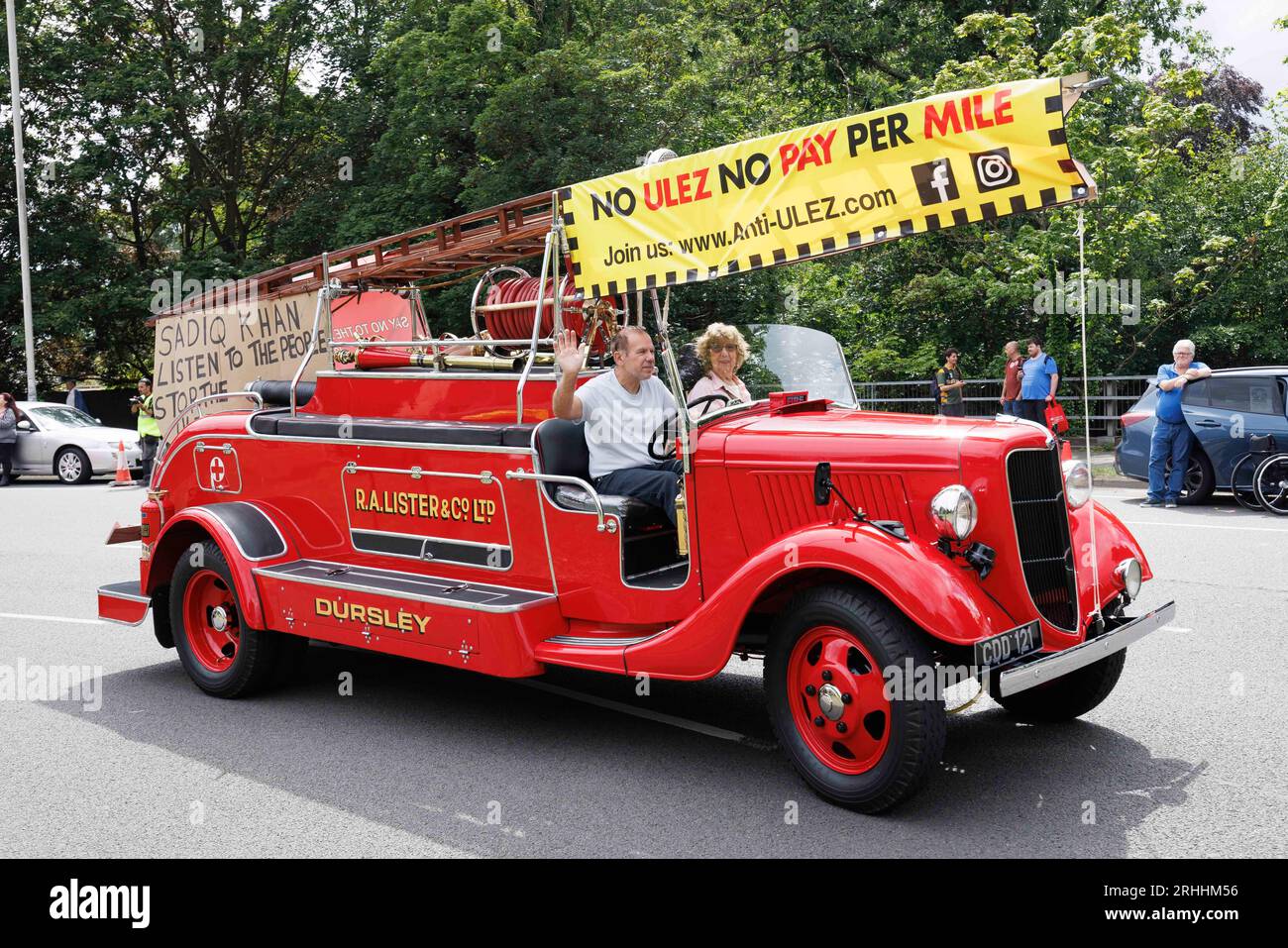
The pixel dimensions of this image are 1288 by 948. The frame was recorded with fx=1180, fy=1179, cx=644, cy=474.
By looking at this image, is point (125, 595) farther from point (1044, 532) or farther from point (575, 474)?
point (1044, 532)

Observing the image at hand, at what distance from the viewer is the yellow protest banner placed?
13.5ft

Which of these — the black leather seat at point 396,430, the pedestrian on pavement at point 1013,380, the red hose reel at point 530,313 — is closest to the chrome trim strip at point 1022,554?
the black leather seat at point 396,430

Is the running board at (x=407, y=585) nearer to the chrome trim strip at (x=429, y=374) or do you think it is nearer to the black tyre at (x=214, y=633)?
the black tyre at (x=214, y=633)

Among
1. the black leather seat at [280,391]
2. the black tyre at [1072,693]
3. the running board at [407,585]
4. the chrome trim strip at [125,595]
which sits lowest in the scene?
the black tyre at [1072,693]

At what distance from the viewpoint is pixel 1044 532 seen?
4.65m

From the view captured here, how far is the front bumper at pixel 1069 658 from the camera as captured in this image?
408 centimetres

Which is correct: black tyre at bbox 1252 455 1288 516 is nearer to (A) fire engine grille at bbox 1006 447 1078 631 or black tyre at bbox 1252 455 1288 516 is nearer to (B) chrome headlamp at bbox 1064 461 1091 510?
(B) chrome headlamp at bbox 1064 461 1091 510

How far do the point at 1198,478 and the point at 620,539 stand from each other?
33.9ft

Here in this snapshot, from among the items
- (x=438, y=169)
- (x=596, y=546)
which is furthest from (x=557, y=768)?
(x=438, y=169)

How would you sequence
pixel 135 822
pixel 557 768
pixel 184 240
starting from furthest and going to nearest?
pixel 184 240, pixel 557 768, pixel 135 822

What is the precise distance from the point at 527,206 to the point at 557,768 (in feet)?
8.51

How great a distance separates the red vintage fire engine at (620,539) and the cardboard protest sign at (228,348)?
46cm
